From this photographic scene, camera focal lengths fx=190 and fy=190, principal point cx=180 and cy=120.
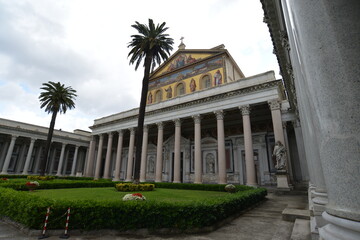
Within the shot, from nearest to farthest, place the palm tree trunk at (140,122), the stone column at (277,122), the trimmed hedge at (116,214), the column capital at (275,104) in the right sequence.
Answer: the trimmed hedge at (116,214)
the palm tree trunk at (140,122)
the stone column at (277,122)
the column capital at (275,104)

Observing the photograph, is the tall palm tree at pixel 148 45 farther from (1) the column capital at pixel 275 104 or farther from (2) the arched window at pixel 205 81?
(1) the column capital at pixel 275 104

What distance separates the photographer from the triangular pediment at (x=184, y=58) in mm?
25984

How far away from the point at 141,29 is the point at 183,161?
697 inches

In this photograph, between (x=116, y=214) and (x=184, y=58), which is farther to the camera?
(x=184, y=58)

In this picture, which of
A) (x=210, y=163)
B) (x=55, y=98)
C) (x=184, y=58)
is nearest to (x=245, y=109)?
(x=210, y=163)

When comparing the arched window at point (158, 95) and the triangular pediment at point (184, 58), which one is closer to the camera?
the triangular pediment at point (184, 58)

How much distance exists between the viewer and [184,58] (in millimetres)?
28656

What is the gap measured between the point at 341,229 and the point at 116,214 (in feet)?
17.3

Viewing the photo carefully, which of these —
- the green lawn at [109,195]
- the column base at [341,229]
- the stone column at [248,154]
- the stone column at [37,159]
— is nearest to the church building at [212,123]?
the stone column at [248,154]

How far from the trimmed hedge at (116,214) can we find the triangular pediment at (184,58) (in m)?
22.5

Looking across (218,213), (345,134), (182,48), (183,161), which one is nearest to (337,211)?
(345,134)

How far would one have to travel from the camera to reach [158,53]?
19.6 meters

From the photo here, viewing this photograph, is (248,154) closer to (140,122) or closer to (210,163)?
(210,163)

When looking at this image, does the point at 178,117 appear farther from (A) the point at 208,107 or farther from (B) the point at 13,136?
(B) the point at 13,136
